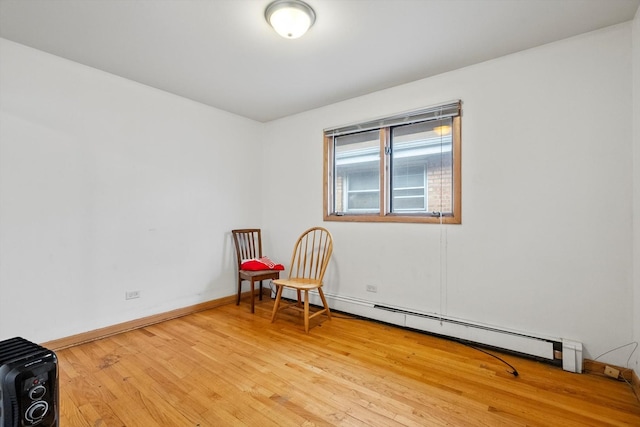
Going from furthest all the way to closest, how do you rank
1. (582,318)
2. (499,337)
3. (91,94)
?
(91,94), (499,337), (582,318)

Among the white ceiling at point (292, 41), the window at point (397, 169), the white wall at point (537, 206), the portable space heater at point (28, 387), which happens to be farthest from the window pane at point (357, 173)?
the portable space heater at point (28, 387)

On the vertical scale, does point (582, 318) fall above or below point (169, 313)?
above

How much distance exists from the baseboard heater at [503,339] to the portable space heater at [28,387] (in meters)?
2.56

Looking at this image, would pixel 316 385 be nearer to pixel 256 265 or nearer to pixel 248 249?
pixel 256 265

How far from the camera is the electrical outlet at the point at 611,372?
1998 millimetres

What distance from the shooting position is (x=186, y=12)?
1.94m

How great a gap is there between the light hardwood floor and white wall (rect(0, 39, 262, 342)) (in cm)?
46

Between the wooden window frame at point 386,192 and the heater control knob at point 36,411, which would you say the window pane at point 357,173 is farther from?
the heater control knob at point 36,411

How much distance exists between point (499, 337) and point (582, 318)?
57cm

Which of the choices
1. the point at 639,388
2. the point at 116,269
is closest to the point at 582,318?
the point at 639,388

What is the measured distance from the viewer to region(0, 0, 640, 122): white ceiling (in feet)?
6.18

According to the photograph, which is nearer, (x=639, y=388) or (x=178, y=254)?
(x=639, y=388)

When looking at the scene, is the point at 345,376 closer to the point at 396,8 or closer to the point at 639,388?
the point at 639,388

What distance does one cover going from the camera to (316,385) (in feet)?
6.32
